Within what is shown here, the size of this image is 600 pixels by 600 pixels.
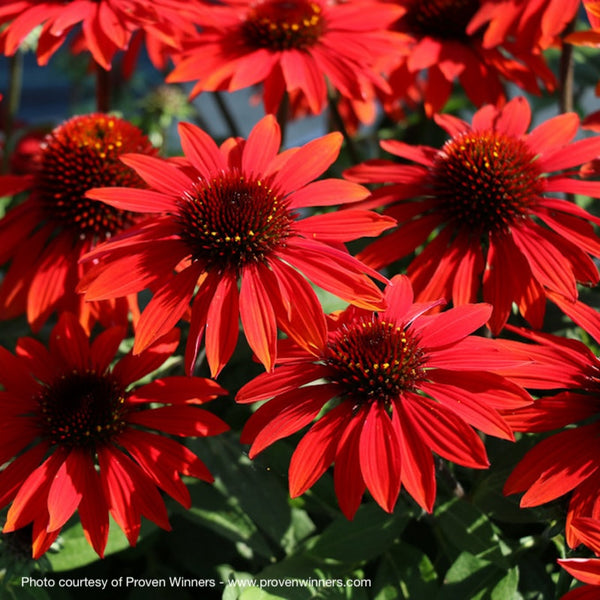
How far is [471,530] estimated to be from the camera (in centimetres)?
78

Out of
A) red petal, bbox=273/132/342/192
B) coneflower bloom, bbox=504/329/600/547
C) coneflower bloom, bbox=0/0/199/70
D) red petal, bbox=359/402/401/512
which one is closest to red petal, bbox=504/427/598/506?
coneflower bloom, bbox=504/329/600/547

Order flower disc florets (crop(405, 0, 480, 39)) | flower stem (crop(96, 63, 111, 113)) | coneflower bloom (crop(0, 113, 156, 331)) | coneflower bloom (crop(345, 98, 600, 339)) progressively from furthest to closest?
flower stem (crop(96, 63, 111, 113))
flower disc florets (crop(405, 0, 480, 39))
coneflower bloom (crop(0, 113, 156, 331))
coneflower bloom (crop(345, 98, 600, 339))

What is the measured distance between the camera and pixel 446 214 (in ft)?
2.92

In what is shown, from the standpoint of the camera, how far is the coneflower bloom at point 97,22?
37.7 inches

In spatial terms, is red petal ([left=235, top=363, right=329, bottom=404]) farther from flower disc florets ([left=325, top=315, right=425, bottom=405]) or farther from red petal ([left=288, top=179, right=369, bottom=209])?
red petal ([left=288, top=179, right=369, bottom=209])

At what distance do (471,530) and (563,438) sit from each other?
13 centimetres

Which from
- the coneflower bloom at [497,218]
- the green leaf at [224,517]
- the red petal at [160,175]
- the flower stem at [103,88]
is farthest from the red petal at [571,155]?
the flower stem at [103,88]

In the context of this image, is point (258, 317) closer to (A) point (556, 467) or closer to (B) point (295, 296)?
(B) point (295, 296)

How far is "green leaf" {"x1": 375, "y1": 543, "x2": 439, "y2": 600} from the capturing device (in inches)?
32.6

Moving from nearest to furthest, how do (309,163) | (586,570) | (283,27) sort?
1. (586,570)
2. (309,163)
3. (283,27)

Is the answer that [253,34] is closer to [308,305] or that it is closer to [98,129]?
[98,129]

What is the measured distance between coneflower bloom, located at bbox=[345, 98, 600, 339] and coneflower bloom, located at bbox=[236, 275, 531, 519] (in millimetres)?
64

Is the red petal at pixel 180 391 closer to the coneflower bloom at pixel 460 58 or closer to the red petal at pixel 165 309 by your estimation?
the red petal at pixel 165 309

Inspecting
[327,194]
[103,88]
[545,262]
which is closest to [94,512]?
[327,194]
